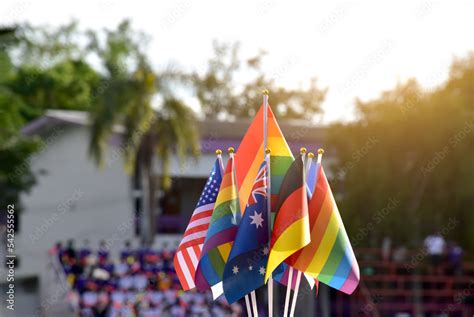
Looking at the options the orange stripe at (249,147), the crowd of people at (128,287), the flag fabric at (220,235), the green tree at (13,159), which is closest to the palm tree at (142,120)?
the crowd of people at (128,287)

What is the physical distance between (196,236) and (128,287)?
35.3ft

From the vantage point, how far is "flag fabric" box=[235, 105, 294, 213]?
803 cm

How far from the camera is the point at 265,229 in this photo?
7641mm

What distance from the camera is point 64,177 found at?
88.4ft

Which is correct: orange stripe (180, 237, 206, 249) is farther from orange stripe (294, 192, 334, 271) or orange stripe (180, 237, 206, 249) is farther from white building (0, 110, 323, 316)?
white building (0, 110, 323, 316)

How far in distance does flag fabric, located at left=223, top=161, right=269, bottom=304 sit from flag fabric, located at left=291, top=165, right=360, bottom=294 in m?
0.33

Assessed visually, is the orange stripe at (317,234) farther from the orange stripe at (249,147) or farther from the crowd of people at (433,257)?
the crowd of people at (433,257)

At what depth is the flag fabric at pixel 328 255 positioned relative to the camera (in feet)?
25.3

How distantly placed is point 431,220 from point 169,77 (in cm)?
673

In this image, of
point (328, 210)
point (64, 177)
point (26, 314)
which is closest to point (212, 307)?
point (26, 314)

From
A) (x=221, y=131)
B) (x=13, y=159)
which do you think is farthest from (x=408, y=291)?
(x=13, y=159)

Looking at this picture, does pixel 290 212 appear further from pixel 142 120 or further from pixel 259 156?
pixel 142 120

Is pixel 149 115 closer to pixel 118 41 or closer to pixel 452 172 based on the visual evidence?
pixel 452 172

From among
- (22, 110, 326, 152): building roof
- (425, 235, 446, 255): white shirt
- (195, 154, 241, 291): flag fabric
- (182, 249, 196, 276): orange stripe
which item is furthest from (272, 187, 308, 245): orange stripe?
(22, 110, 326, 152): building roof
